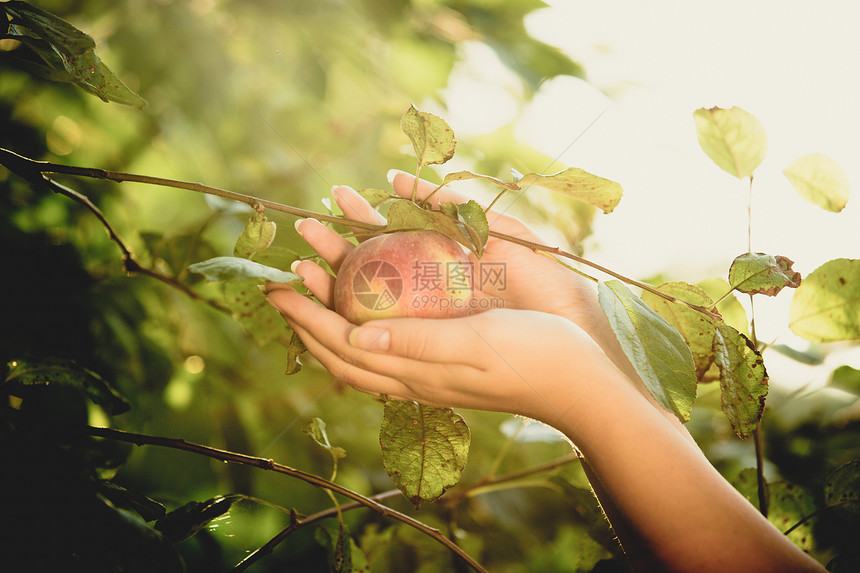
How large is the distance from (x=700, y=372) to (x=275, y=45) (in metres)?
1.06

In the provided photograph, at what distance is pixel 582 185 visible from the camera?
1.99 feet

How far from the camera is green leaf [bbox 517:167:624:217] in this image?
59cm

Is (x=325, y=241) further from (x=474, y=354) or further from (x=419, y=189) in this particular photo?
(x=474, y=354)

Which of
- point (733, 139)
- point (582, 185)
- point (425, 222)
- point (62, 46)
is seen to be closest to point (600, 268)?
point (582, 185)

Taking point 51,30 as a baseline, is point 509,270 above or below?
below

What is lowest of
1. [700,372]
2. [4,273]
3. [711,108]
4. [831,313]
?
[4,273]

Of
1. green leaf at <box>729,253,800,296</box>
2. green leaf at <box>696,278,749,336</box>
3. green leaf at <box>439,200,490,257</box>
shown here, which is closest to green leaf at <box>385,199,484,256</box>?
green leaf at <box>439,200,490,257</box>

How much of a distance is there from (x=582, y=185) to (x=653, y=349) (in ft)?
0.71

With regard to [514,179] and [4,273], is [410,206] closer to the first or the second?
[514,179]

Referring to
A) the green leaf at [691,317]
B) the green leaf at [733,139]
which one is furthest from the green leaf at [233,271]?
the green leaf at [733,139]

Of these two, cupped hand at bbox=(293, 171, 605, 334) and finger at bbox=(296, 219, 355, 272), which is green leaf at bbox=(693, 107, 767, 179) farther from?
finger at bbox=(296, 219, 355, 272)

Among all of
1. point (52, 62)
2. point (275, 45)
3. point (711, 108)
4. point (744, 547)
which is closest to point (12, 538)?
point (52, 62)

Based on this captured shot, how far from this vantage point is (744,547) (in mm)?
561

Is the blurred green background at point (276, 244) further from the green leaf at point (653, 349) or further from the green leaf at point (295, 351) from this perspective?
the green leaf at point (653, 349)
